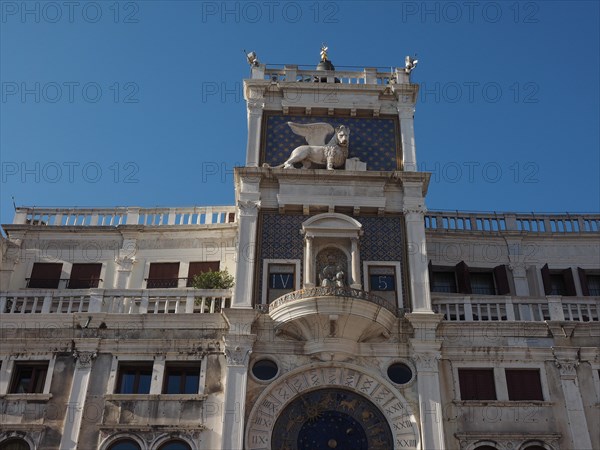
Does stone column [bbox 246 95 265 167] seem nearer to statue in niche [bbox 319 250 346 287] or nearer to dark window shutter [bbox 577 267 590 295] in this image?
statue in niche [bbox 319 250 346 287]

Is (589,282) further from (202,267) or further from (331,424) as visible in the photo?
(202,267)

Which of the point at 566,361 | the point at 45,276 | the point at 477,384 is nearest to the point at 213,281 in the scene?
the point at 45,276

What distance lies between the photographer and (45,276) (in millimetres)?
29906

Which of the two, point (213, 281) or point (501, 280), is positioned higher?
point (501, 280)

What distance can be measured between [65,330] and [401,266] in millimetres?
11034

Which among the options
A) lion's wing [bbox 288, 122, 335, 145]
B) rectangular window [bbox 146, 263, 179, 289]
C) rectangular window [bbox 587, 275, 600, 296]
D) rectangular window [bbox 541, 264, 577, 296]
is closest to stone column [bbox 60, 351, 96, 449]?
rectangular window [bbox 146, 263, 179, 289]

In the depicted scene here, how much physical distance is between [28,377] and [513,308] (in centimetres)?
1563

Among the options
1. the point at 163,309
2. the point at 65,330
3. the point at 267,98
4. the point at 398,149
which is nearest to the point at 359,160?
the point at 398,149

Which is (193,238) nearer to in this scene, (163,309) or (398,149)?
(163,309)

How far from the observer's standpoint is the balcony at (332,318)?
24219mm

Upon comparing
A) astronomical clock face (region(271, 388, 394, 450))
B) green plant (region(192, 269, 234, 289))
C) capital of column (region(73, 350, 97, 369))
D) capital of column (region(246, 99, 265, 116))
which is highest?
capital of column (region(246, 99, 265, 116))

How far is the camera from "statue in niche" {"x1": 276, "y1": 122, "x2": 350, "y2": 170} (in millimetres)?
28672

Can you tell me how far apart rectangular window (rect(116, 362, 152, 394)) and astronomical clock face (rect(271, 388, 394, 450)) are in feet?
14.3

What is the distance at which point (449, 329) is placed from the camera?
2544cm
